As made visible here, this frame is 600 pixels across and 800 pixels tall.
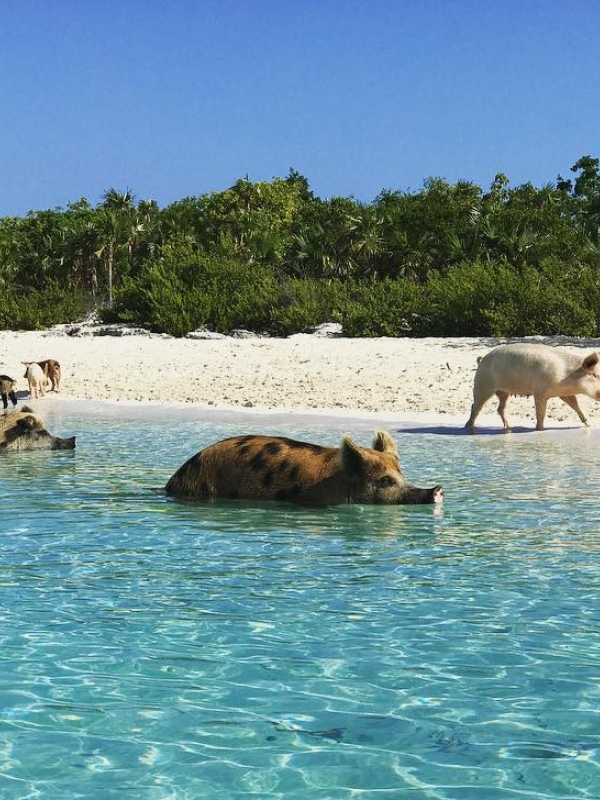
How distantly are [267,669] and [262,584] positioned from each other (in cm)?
172

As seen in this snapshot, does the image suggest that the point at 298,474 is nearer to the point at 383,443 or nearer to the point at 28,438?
the point at 383,443

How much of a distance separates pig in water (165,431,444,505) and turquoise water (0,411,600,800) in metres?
0.19

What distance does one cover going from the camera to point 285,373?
2595 centimetres

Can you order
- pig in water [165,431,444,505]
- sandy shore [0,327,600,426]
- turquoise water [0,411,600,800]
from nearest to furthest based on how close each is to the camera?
turquoise water [0,411,600,800]
pig in water [165,431,444,505]
sandy shore [0,327,600,426]

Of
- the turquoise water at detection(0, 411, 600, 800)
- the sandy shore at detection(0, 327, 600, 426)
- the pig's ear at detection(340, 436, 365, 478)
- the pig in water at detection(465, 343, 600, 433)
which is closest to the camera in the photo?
the turquoise water at detection(0, 411, 600, 800)

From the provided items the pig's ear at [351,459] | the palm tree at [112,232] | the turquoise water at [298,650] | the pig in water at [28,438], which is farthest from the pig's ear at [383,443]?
the palm tree at [112,232]

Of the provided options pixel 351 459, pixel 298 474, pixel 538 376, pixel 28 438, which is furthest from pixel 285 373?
pixel 351 459

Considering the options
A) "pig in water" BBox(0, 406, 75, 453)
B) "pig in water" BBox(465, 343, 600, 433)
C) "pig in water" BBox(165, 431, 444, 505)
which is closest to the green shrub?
"pig in water" BBox(465, 343, 600, 433)

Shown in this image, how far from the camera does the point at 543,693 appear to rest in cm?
512

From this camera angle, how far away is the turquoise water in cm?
433

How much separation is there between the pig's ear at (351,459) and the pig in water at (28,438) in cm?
555

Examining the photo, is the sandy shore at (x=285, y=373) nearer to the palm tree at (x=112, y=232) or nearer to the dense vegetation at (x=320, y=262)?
the dense vegetation at (x=320, y=262)

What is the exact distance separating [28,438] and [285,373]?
38.8ft

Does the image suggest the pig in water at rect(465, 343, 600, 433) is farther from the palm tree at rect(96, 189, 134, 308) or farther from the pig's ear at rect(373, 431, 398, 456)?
the palm tree at rect(96, 189, 134, 308)
